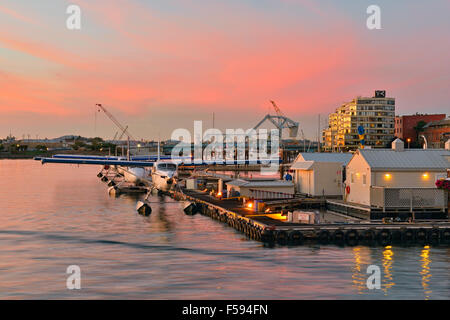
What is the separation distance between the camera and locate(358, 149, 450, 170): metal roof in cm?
4381

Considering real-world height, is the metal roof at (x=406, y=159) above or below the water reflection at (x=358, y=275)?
above

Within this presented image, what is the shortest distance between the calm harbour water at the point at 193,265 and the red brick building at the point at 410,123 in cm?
15501

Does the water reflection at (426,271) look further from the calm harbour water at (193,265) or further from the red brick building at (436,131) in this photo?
the red brick building at (436,131)

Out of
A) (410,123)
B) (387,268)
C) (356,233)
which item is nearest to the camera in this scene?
(387,268)

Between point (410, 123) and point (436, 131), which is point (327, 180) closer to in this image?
point (436, 131)

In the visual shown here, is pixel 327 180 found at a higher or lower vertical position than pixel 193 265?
higher

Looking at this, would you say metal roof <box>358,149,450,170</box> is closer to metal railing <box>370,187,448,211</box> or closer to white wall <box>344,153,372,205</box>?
white wall <box>344,153,372,205</box>

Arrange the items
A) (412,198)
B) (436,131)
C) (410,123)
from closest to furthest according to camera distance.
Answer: (412,198) < (436,131) < (410,123)

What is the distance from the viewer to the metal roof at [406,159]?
144ft

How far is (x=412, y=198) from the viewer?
136 ft

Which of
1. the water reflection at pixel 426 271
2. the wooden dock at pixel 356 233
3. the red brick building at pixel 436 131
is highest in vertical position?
the red brick building at pixel 436 131

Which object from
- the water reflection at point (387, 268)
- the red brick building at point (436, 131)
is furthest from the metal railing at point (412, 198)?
the red brick building at point (436, 131)

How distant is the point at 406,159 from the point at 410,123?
154 m

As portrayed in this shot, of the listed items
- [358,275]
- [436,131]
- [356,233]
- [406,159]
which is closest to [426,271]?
[358,275]
